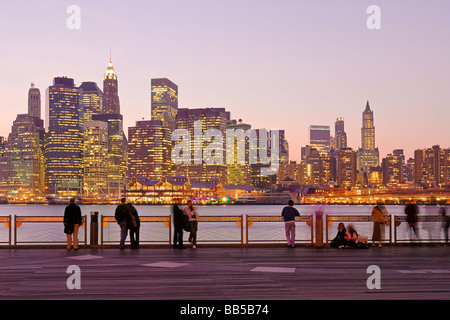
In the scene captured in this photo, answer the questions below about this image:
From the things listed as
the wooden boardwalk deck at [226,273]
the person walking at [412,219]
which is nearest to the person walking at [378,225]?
the wooden boardwalk deck at [226,273]

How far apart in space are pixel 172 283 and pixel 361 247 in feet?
37.9

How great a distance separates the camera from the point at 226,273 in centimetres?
1608

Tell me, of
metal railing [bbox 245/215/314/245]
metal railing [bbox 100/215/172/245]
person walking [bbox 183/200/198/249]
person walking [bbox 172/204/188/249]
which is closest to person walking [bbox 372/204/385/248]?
metal railing [bbox 245/215/314/245]

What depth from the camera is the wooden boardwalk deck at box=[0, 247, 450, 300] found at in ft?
41.8

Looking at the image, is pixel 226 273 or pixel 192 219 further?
pixel 192 219

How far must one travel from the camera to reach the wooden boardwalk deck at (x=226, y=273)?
12.8 meters

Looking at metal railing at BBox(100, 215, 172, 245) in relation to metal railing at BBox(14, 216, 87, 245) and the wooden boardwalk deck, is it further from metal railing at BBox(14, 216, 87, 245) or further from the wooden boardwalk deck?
the wooden boardwalk deck

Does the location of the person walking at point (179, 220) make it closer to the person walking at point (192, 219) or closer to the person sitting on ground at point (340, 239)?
the person walking at point (192, 219)

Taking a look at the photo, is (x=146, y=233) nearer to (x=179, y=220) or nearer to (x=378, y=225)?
(x=179, y=220)

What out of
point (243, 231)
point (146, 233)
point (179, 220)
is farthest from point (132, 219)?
point (146, 233)
